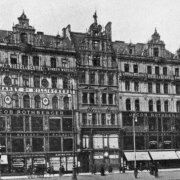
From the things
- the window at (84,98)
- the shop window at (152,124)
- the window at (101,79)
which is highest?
the window at (101,79)

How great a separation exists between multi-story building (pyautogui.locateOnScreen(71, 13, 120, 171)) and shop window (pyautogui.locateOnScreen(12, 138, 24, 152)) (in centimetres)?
838

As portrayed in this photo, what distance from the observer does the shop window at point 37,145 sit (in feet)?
176

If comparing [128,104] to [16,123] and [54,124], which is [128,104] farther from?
[16,123]

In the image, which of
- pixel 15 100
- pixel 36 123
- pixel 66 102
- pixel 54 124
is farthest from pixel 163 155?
pixel 15 100

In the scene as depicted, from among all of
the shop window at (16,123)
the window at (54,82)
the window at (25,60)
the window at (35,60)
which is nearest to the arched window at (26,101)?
the shop window at (16,123)

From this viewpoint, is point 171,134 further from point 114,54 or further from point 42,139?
point 42,139

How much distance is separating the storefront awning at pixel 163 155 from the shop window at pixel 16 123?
2069 cm

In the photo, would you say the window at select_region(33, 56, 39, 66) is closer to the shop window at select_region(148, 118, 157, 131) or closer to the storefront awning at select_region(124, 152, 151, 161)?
the storefront awning at select_region(124, 152, 151, 161)

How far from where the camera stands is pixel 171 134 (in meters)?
62.8

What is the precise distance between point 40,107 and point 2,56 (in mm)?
8741

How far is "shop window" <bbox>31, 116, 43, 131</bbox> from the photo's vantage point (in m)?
54.0

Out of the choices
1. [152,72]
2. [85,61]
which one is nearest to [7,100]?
[85,61]

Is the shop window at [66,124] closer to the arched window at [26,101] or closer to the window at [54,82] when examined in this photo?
the window at [54,82]

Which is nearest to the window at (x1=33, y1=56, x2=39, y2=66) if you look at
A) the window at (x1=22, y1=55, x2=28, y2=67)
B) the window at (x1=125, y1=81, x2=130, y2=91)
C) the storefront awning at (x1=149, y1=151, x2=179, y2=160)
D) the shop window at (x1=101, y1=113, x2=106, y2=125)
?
the window at (x1=22, y1=55, x2=28, y2=67)
